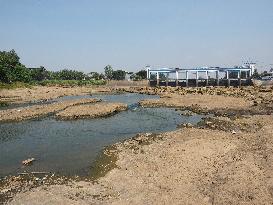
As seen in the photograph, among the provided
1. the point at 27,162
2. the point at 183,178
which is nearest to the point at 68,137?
the point at 27,162

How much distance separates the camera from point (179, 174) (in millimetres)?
19734

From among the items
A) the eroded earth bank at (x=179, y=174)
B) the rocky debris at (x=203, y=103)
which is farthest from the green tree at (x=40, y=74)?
the eroded earth bank at (x=179, y=174)

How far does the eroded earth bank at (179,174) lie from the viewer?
54.2ft

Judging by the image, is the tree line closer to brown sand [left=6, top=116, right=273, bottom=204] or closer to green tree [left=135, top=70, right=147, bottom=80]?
green tree [left=135, top=70, right=147, bottom=80]

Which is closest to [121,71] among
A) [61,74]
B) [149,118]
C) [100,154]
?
[61,74]

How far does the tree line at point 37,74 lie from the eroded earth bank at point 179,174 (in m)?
71.7

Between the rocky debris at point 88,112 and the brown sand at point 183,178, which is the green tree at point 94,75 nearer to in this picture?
the rocky debris at point 88,112

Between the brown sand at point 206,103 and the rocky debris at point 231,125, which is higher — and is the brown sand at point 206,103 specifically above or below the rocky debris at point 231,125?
above

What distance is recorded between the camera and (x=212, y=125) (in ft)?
113

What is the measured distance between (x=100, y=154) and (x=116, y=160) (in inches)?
98.4

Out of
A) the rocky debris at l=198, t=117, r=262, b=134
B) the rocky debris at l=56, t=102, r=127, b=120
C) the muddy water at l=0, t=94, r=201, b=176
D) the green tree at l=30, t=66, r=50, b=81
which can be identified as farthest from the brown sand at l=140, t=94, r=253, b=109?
the green tree at l=30, t=66, r=50, b=81

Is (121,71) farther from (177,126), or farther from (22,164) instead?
(22,164)

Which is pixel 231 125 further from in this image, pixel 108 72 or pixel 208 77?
pixel 108 72

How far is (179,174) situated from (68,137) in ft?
49.8
